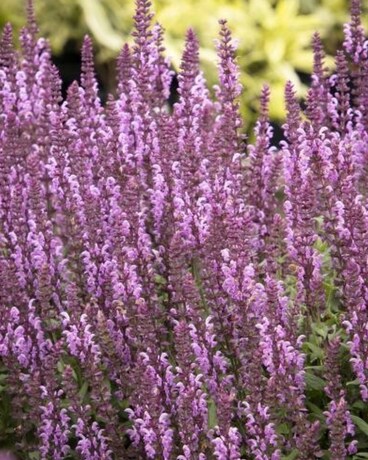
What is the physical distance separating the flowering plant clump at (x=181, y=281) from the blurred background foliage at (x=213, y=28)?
21.9ft

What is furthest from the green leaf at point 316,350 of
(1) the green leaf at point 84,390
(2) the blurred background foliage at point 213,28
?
(2) the blurred background foliage at point 213,28

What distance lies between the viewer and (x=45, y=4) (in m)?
13.1

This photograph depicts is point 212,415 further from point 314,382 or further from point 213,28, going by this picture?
point 213,28

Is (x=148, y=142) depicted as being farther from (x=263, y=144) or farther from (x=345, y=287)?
(x=345, y=287)

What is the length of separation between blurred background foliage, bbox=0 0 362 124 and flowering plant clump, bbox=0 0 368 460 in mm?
6670

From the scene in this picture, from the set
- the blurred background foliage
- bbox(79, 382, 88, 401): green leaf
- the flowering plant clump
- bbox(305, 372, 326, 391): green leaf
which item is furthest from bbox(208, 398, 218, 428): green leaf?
the blurred background foliage

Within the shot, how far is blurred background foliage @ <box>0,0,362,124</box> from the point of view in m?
12.6

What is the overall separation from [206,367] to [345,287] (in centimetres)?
64

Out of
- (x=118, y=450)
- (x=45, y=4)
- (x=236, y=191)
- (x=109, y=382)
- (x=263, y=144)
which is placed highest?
(x=45, y=4)

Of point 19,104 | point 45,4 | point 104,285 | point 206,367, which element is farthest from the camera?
point 45,4

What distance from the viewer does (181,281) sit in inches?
184

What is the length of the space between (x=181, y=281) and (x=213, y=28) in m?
8.40

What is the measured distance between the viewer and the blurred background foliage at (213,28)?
12.6m

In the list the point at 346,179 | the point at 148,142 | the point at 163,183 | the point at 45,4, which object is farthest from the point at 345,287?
the point at 45,4
